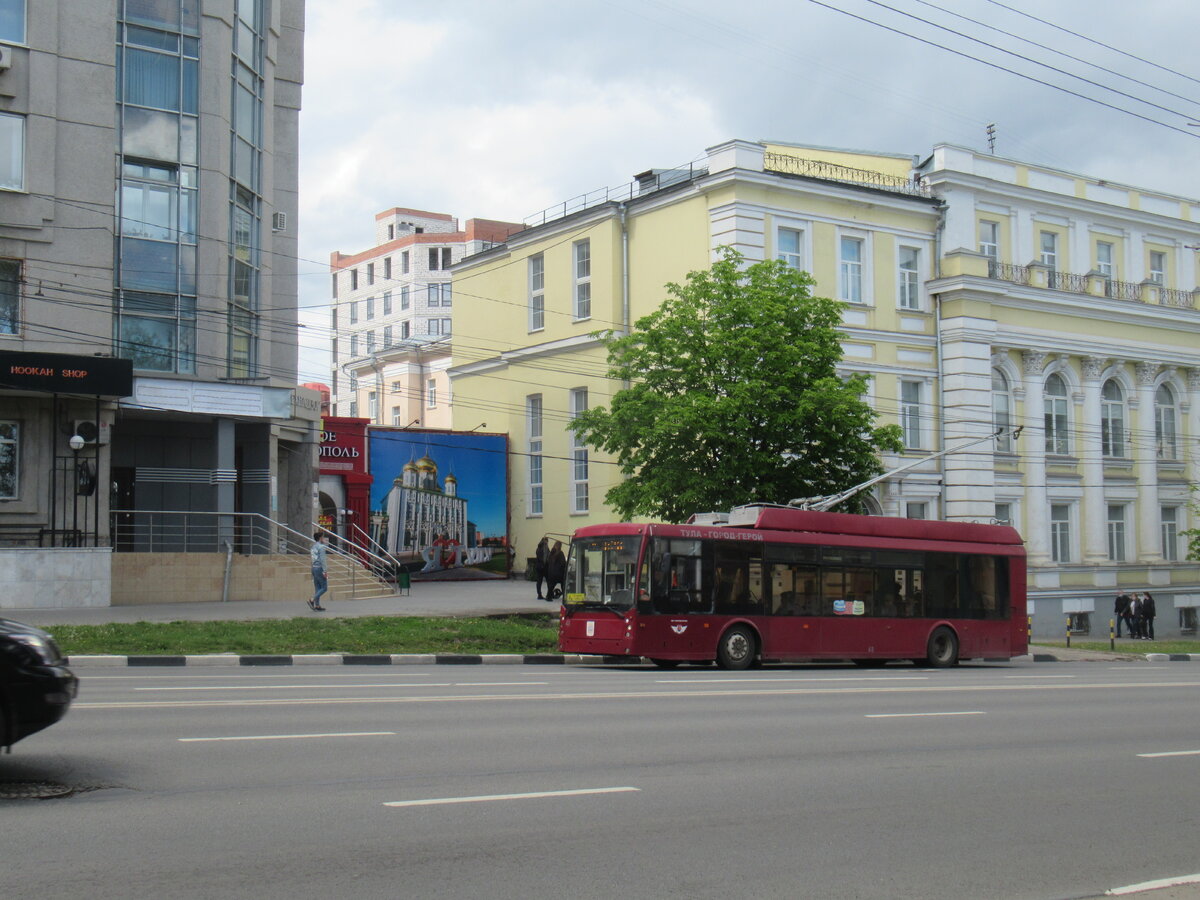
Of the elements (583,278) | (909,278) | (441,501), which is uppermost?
(583,278)

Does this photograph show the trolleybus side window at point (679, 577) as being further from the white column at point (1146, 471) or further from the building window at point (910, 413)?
the white column at point (1146, 471)

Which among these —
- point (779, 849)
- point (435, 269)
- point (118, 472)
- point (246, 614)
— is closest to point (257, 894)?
point (779, 849)

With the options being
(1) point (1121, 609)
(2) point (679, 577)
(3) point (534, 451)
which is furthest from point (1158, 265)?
(2) point (679, 577)

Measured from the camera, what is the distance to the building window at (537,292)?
4691 centimetres

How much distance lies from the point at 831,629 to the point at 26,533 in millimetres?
17321

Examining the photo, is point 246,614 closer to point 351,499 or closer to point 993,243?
point 351,499

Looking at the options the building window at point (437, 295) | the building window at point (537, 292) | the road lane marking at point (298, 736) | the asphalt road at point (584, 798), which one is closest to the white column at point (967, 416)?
the building window at point (537, 292)

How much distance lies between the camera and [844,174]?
43.8 m

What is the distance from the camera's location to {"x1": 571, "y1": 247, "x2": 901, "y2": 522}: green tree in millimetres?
30734

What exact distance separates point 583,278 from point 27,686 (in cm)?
3695

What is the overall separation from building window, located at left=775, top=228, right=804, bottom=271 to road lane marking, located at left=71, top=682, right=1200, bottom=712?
69.6 ft

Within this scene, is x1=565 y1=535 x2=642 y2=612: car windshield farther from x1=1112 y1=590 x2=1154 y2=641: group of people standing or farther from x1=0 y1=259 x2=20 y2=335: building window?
x1=1112 y1=590 x2=1154 y2=641: group of people standing

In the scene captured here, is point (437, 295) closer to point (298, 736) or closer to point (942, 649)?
point (942, 649)

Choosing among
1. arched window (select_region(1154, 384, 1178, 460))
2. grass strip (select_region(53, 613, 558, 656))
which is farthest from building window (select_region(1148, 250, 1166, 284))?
grass strip (select_region(53, 613, 558, 656))
